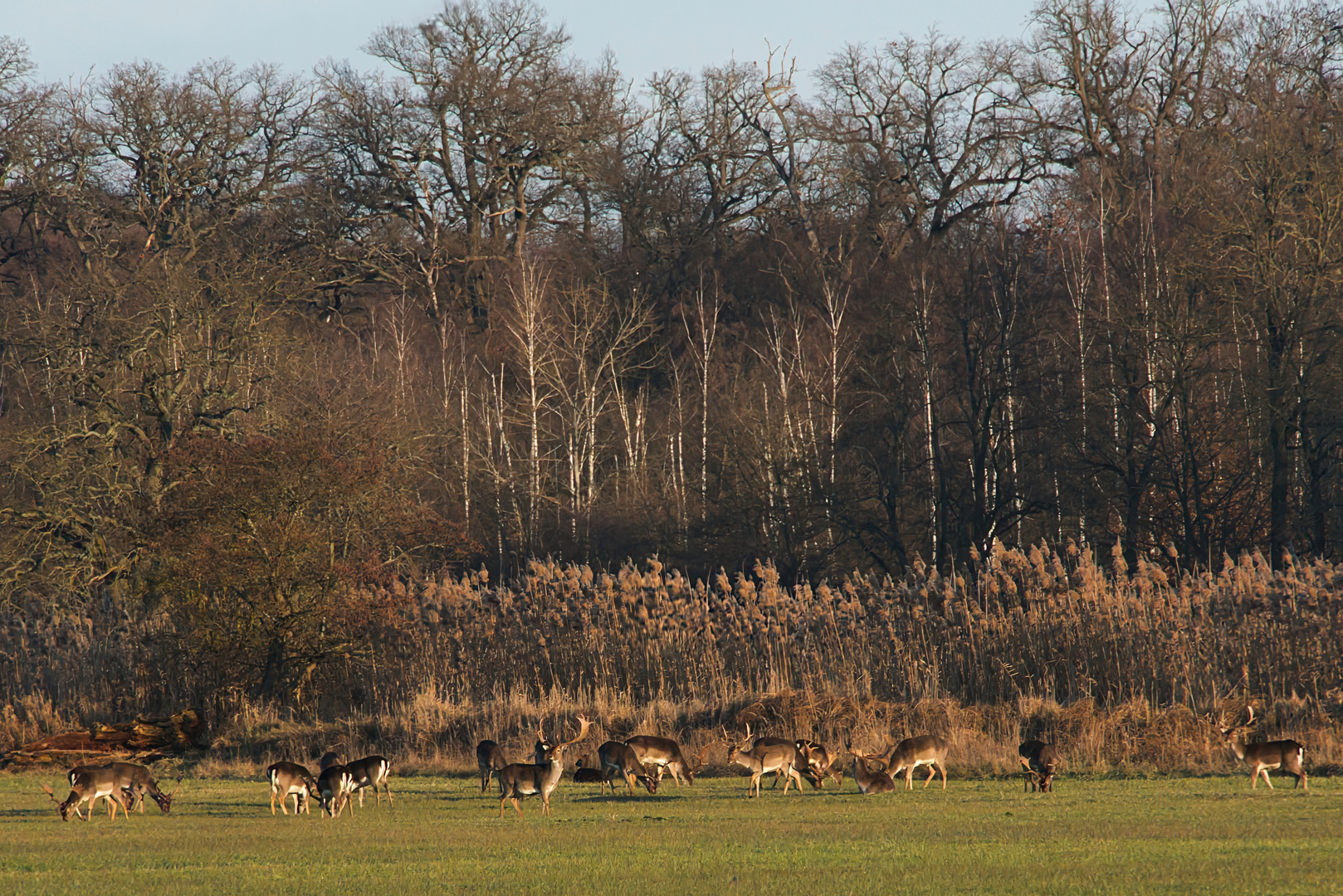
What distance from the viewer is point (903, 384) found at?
4588 cm

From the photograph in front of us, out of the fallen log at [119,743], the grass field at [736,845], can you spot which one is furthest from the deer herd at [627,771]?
the fallen log at [119,743]

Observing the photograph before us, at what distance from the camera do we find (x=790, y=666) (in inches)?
955

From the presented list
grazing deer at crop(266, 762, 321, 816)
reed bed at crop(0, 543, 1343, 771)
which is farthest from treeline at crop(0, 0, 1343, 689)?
grazing deer at crop(266, 762, 321, 816)

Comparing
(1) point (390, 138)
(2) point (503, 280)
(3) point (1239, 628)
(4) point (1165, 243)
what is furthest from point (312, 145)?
(3) point (1239, 628)

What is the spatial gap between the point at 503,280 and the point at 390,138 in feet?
21.7

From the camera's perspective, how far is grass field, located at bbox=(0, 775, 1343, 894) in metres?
9.93

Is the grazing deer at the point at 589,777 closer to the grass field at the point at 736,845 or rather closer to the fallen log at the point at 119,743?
the grass field at the point at 736,845

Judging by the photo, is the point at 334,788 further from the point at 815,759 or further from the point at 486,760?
the point at 815,759

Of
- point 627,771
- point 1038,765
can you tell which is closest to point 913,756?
point 1038,765

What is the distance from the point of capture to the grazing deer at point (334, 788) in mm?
15031

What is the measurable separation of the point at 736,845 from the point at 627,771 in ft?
14.8

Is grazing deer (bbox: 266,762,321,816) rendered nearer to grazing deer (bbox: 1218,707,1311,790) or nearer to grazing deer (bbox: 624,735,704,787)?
grazing deer (bbox: 624,735,704,787)

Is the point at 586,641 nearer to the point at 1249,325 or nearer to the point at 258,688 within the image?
the point at 258,688

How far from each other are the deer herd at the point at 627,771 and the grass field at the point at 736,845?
28cm
